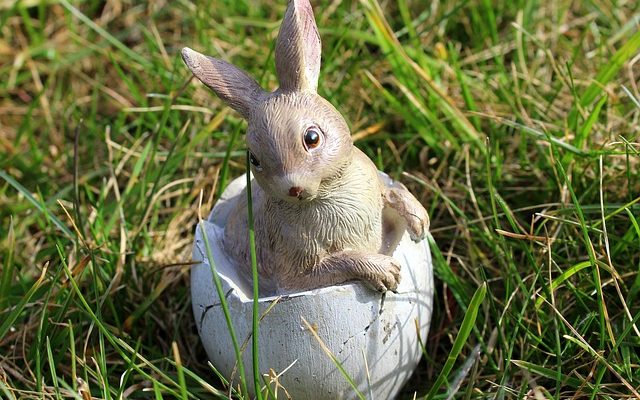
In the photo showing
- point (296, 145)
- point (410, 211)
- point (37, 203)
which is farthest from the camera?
point (37, 203)

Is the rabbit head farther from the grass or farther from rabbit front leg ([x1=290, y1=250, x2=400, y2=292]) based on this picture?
the grass

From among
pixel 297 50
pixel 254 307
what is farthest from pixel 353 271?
pixel 297 50

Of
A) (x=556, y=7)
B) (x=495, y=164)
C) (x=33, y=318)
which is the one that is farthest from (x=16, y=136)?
(x=556, y=7)

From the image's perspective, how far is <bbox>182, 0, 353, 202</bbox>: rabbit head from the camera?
1.44 metres

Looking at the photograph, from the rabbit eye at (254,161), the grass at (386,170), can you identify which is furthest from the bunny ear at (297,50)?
the grass at (386,170)

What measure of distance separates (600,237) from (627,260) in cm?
12

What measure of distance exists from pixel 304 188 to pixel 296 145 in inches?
3.0

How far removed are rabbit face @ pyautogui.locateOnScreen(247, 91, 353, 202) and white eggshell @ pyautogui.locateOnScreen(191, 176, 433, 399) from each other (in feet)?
0.71

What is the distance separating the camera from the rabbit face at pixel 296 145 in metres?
1.44

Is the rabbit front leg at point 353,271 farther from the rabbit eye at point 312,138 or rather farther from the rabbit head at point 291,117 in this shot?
the rabbit eye at point 312,138

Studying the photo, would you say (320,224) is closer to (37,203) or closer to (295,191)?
(295,191)

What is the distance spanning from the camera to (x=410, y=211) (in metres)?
1.69

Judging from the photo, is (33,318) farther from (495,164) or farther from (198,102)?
(495,164)

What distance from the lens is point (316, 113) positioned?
1.48 metres
